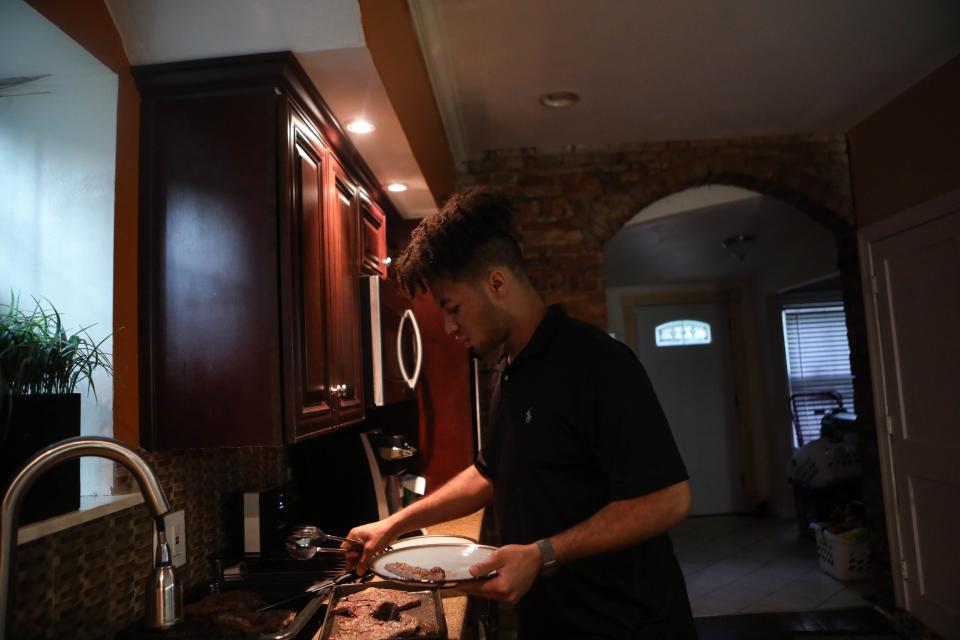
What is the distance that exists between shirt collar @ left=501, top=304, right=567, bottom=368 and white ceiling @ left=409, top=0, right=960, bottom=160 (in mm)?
1323

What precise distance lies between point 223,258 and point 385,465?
1.09 meters

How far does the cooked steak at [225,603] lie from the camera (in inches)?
57.5

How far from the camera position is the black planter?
3.61ft

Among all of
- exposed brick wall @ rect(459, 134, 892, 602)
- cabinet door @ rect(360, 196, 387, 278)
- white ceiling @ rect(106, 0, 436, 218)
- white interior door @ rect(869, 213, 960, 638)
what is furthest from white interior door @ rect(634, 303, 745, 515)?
white ceiling @ rect(106, 0, 436, 218)

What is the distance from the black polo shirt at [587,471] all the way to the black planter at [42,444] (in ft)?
2.94

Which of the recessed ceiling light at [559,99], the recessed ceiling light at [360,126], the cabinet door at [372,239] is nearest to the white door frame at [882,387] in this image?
the recessed ceiling light at [559,99]

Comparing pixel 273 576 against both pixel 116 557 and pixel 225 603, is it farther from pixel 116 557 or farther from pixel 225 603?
pixel 116 557

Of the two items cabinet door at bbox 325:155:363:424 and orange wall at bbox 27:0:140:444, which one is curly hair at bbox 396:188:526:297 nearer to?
cabinet door at bbox 325:155:363:424

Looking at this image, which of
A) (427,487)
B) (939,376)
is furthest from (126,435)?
(939,376)

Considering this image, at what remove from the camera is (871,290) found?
3490 millimetres

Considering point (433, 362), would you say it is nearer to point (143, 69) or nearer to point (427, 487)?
point (427, 487)

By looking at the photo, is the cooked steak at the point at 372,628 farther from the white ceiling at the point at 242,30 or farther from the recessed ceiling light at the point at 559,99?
the recessed ceiling light at the point at 559,99

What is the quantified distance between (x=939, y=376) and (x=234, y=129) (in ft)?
10.5

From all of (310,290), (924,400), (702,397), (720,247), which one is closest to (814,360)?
(702,397)
